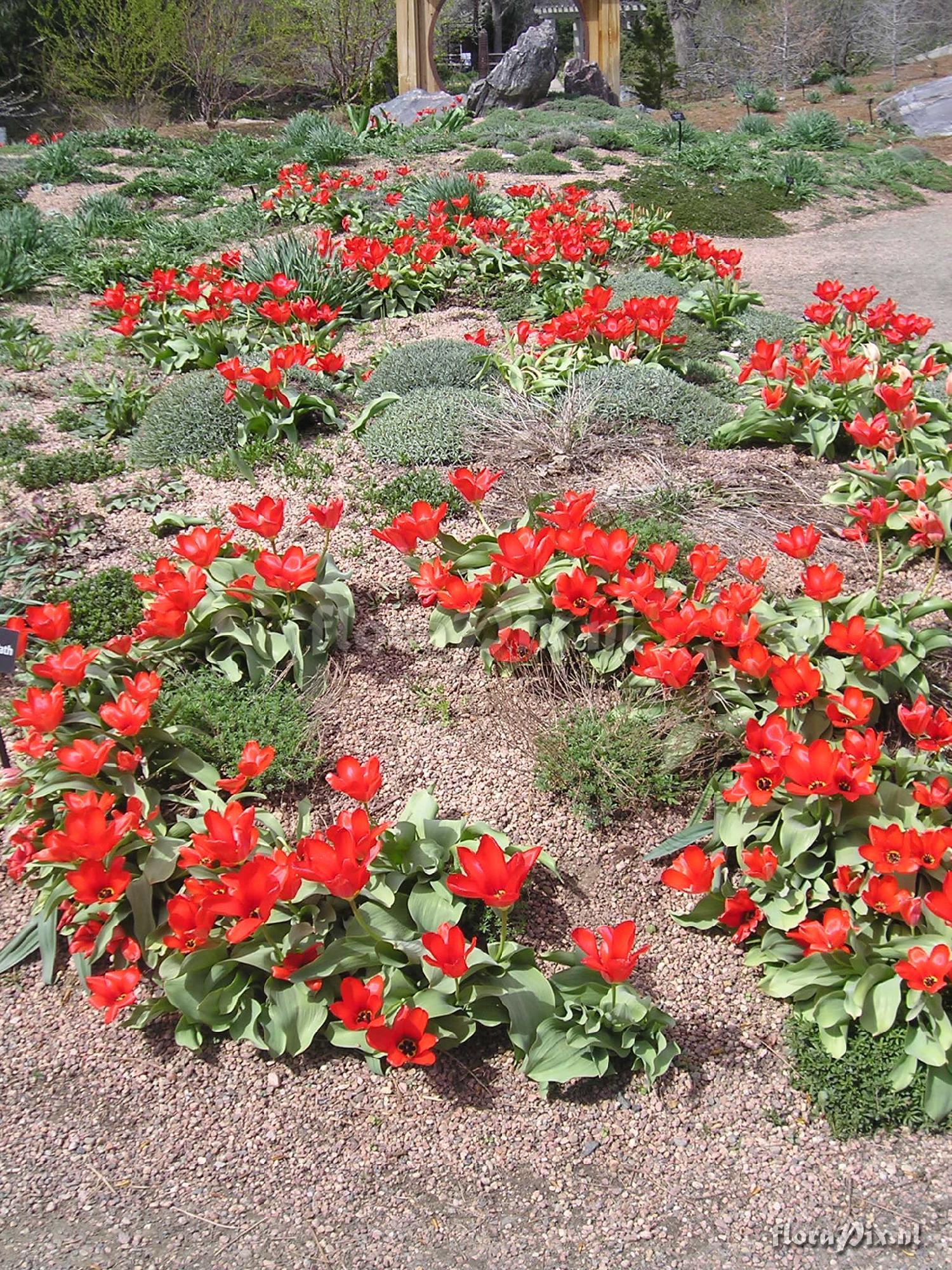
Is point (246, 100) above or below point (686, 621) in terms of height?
above

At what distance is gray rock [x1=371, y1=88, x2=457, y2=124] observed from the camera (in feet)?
50.7

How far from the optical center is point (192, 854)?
2.37 m

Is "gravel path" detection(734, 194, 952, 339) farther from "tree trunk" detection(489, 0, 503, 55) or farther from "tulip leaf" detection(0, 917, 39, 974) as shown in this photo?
"tree trunk" detection(489, 0, 503, 55)

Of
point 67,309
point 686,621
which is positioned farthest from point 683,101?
point 686,621

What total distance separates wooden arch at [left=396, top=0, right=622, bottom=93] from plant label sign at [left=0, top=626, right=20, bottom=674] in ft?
54.6

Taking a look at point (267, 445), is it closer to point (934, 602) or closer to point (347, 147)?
point (934, 602)

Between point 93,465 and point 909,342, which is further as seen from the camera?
point 909,342

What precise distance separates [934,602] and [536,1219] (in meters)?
2.12

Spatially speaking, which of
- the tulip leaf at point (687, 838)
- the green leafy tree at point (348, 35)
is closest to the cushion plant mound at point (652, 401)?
the tulip leaf at point (687, 838)

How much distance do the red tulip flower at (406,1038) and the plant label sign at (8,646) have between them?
1456mm

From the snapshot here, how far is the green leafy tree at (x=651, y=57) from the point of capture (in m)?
22.2

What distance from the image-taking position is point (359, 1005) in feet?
7.25

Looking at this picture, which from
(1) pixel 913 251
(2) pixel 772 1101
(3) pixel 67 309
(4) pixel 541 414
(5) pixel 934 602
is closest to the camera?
(2) pixel 772 1101

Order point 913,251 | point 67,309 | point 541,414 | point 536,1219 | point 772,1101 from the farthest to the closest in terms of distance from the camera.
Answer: point 913,251, point 67,309, point 541,414, point 772,1101, point 536,1219
